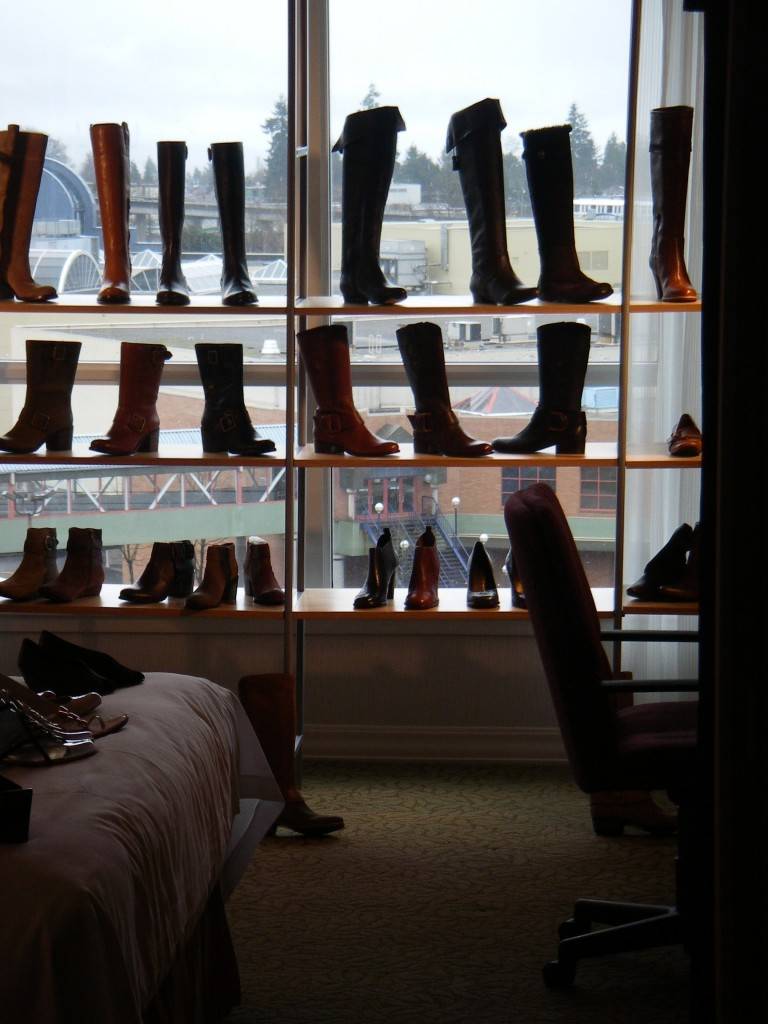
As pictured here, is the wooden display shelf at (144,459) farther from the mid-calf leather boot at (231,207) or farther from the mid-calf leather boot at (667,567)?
the mid-calf leather boot at (667,567)

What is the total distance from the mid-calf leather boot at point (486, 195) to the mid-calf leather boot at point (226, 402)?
0.67 meters

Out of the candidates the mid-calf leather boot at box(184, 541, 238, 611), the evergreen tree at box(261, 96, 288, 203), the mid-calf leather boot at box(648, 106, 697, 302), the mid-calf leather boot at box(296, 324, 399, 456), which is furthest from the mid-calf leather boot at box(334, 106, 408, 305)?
the mid-calf leather boot at box(184, 541, 238, 611)

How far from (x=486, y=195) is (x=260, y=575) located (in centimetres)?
118

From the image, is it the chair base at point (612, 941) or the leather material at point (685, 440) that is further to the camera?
the leather material at point (685, 440)

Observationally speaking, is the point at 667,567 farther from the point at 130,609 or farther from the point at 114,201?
the point at 114,201

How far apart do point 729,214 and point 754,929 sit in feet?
1.79

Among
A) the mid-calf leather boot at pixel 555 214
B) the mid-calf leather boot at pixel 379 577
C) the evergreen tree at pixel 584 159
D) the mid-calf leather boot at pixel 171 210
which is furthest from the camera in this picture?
the evergreen tree at pixel 584 159

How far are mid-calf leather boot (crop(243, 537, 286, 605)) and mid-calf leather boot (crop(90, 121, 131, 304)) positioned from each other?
76cm

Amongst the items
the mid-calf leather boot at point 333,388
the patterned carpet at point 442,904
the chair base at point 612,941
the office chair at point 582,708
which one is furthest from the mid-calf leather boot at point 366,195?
the chair base at point 612,941

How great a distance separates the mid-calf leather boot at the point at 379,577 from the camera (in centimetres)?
325

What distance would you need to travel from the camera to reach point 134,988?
58.3 inches

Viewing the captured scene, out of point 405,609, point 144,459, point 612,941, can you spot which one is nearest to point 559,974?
point 612,941

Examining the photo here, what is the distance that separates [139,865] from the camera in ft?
5.22

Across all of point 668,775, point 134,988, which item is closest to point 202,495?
point 668,775
